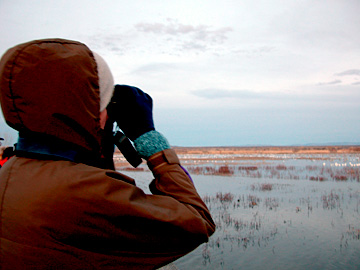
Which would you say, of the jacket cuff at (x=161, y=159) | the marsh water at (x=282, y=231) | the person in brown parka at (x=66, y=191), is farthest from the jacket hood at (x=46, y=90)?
the marsh water at (x=282, y=231)

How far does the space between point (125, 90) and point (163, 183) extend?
0.39 m

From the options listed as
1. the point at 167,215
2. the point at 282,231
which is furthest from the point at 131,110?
the point at 282,231

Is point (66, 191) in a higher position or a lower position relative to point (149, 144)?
lower

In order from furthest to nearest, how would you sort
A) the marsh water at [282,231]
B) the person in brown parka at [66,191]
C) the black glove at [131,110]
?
the marsh water at [282,231] → the black glove at [131,110] → the person in brown parka at [66,191]

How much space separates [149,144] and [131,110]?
0.15 meters

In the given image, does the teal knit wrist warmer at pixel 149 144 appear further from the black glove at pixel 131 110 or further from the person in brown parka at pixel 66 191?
the person in brown parka at pixel 66 191

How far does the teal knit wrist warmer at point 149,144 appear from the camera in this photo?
49.9 inches

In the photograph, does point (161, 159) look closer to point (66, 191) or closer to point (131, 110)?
point (131, 110)

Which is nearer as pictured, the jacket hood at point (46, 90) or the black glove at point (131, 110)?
the jacket hood at point (46, 90)

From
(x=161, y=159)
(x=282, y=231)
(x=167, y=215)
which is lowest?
(x=282, y=231)

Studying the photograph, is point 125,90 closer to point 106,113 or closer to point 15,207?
point 106,113

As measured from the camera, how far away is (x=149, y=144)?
4.17 feet

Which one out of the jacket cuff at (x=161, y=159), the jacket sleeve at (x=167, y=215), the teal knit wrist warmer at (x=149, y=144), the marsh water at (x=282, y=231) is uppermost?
the teal knit wrist warmer at (x=149, y=144)

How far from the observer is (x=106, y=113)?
125cm
